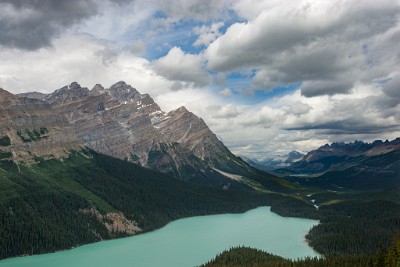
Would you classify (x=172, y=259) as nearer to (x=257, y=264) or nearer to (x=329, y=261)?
(x=257, y=264)

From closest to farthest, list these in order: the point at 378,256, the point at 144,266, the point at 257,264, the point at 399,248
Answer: the point at 399,248, the point at 378,256, the point at 257,264, the point at 144,266

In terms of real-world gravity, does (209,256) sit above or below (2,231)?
below

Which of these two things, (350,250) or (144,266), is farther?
(350,250)

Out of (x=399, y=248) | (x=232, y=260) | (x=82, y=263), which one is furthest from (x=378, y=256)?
(x=82, y=263)

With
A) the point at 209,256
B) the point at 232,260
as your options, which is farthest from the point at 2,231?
the point at 232,260

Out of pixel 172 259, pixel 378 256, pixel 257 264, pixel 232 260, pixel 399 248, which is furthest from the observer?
pixel 172 259

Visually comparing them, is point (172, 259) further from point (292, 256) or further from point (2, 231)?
point (2, 231)
